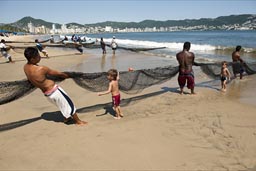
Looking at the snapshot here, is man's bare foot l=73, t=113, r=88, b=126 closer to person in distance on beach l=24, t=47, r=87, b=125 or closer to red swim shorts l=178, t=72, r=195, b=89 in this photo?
person in distance on beach l=24, t=47, r=87, b=125

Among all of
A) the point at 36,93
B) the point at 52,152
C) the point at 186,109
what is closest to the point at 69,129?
the point at 52,152

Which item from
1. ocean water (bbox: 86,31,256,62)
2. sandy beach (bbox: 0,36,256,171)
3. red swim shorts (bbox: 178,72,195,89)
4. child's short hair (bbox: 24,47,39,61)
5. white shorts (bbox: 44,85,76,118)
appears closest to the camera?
sandy beach (bbox: 0,36,256,171)

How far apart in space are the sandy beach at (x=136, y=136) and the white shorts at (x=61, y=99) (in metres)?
Result: 0.34

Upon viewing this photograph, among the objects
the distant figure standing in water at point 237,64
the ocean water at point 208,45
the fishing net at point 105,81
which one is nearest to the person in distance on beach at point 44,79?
the fishing net at point 105,81

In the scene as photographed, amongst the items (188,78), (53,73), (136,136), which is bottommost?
(136,136)

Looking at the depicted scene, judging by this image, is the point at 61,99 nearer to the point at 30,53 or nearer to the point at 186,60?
the point at 30,53

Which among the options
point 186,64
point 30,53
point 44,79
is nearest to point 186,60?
point 186,64

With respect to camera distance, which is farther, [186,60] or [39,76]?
[186,60]

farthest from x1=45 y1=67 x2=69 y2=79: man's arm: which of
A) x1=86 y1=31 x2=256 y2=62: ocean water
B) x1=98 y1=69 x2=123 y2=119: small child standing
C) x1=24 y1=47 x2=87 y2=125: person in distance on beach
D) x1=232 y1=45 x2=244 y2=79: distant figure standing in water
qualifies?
x1=86 y1=31 x2=256 y2=62: ocean water

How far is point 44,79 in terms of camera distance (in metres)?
4.78

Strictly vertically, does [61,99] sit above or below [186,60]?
below

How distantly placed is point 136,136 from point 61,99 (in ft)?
5.17

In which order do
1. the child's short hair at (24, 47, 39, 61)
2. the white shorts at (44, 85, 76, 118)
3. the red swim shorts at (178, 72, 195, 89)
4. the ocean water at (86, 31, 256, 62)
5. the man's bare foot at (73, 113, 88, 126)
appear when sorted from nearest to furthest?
1. the child's short hair at (24, 47, 39, 61)
2. the white shorts at (44, 85, 76, 118)
3. the man's bare foot at (73, 113, 88, 126)
4. the red swim shorts at (178, 72, 195, 89)
5. the ocean water at (86, 31, 256, 62)

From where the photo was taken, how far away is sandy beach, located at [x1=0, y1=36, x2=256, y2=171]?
382 cm
